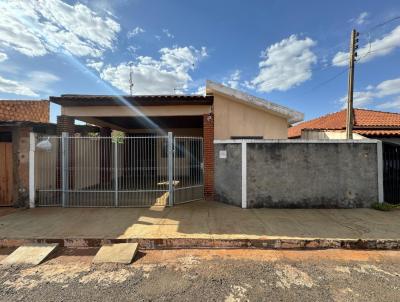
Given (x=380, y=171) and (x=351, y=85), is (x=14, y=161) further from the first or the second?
(x=351, y=85)

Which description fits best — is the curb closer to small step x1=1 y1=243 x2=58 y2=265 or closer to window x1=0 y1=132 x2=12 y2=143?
small step x1=1 y1=243 x2=58 y2=265

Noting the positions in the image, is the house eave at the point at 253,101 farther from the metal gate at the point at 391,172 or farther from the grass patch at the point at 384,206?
the grass patch at the point at 384,206

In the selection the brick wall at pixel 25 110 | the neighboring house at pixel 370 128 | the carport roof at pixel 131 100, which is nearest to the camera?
the carport roof at pixel 131 100

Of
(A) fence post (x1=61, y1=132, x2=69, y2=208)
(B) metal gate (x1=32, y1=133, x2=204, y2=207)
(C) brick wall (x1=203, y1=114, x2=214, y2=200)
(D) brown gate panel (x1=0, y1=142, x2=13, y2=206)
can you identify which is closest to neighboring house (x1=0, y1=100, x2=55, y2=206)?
(D) brown gate panel (x1=0, y1=142, x2=13, y2=206)

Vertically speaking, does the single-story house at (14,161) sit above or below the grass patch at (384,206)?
above

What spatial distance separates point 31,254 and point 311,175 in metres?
6.77

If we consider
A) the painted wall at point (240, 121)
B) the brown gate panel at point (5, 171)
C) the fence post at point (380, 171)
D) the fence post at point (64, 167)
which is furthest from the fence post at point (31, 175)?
the fence post at point (380, 171)

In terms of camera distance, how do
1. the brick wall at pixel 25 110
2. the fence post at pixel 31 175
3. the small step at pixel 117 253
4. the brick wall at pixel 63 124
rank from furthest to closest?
1. the brick wall at pixel 25 110
2. the brick wall at pixel 63 124
3. the fence post at pixel 31 175
4. the small step at pixel 117 253

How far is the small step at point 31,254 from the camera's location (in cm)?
374

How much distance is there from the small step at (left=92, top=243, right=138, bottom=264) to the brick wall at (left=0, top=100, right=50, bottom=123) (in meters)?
8.45

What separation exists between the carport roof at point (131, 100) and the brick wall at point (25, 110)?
12.8ft

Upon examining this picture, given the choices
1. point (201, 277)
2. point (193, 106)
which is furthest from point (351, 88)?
point (201, 277)

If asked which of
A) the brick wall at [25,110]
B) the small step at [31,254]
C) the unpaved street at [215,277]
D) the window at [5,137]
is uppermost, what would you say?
the brick wall at [25,110]

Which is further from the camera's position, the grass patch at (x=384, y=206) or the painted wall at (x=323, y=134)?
the painted wall at (x=323, y=134)
